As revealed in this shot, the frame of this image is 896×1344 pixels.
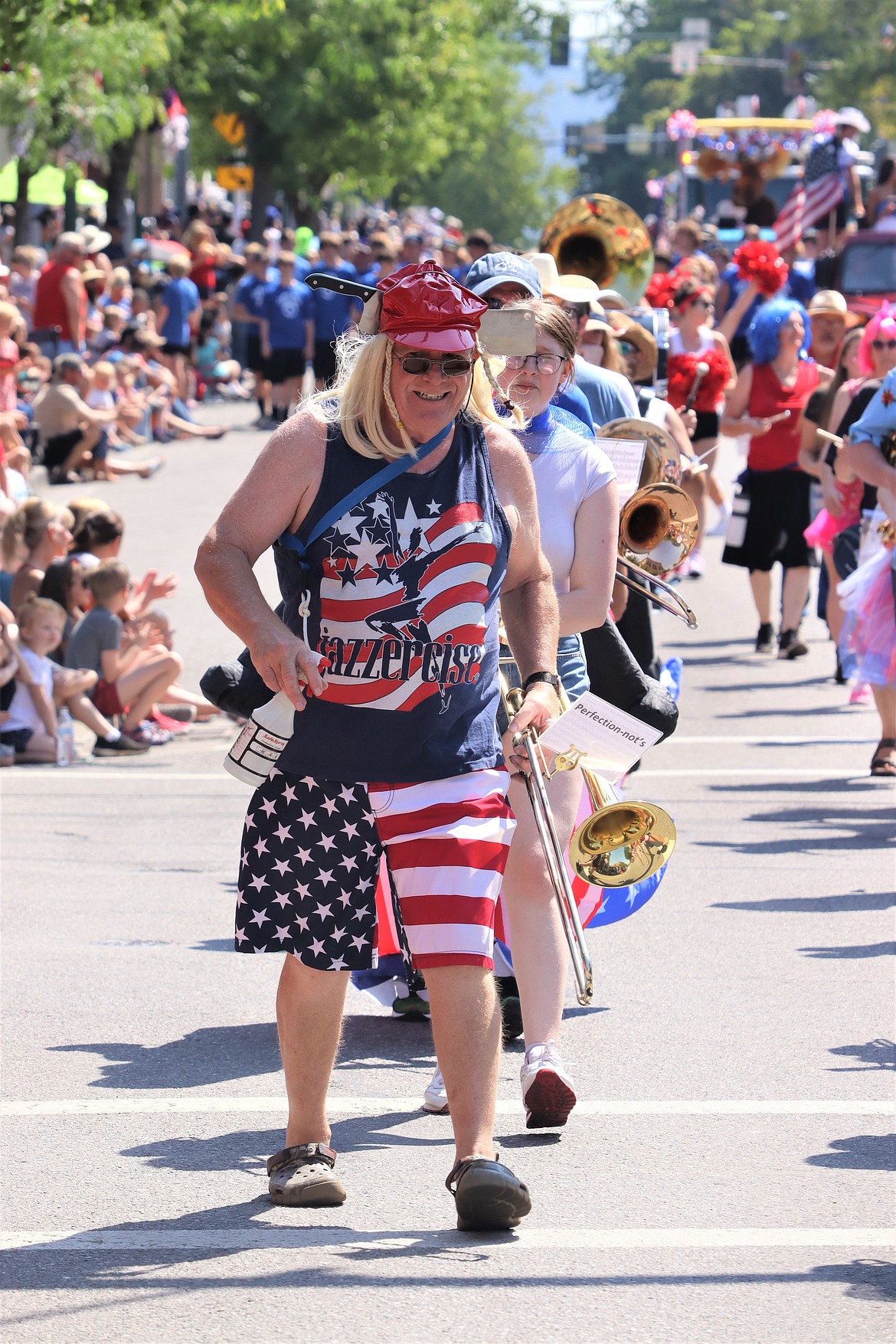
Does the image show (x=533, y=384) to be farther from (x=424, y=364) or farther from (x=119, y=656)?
(x=119, y=656)

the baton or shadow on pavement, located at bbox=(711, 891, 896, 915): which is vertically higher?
the baton

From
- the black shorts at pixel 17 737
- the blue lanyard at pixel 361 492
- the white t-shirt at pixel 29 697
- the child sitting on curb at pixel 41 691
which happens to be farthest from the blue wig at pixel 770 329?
the blue lanyard at pixel 361 492

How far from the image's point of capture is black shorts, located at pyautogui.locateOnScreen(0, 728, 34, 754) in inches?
421

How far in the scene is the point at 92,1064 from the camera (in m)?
5.80

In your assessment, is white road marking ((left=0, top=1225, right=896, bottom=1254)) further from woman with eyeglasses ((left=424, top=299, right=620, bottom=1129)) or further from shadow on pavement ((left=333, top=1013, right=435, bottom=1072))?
shadow on pavement ((left=333, top=1013, right=435, bottom=1072))

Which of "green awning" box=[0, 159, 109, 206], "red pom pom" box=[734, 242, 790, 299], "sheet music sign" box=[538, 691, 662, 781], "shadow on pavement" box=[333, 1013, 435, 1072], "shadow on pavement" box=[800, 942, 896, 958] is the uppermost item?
"sheet music sign" box=[538, 691, 662, 781]

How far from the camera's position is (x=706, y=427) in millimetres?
14594

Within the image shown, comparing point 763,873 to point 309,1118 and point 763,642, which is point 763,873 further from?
point 763,642

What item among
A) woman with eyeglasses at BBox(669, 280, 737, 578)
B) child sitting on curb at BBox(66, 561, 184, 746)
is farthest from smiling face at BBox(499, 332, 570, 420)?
woman with eyeglasses at BBox(669, 280, 737, 578)

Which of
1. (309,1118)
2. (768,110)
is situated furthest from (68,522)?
(768,110)

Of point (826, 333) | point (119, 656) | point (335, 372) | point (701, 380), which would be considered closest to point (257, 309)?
point (826, 333)

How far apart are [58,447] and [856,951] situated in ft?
41.9

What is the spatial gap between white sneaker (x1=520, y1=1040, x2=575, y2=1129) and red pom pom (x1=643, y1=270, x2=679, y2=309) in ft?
31.5

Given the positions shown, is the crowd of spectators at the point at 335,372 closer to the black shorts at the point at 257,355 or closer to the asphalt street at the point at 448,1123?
the black shorts at the point at 257,355
